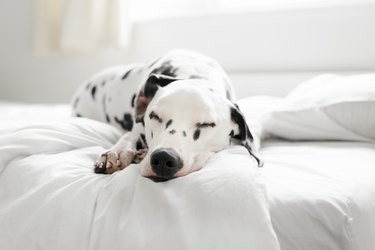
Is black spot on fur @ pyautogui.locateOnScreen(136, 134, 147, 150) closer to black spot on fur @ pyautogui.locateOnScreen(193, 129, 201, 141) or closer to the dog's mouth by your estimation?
black spot on fur @ pyautogui.locateOnScreen(193, 129, 201, 141)

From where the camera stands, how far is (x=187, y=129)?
1422 mm

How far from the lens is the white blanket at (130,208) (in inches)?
42.4

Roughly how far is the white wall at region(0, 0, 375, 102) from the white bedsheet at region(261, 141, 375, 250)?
140cm

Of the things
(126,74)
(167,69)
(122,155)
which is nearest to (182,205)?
(122,155)

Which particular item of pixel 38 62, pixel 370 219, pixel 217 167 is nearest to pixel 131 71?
pixel 217 167

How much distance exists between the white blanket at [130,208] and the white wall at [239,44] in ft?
5.44

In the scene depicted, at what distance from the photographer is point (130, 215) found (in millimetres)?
1141

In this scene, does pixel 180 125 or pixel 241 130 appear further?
pixel 241 130

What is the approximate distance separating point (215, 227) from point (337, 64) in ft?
6.63

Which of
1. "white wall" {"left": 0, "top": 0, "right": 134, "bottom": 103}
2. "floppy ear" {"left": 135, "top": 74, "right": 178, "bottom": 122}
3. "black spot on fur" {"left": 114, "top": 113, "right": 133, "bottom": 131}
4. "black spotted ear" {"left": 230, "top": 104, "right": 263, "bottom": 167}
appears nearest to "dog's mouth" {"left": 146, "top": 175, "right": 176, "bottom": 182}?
"black spotted ear" {"left": 230, "top": 104, "right": 263, "bottom": 167}

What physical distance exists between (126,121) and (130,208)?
1.06 meters

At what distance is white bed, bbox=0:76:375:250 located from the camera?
3.57ft

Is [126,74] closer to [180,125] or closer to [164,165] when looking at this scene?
[180,125]

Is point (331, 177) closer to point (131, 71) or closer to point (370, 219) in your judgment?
point (370, 219)
